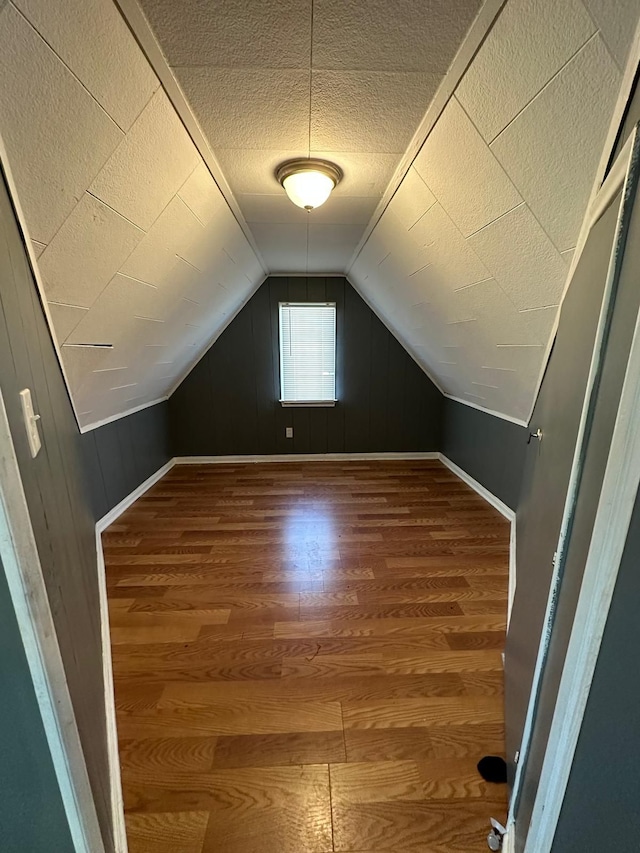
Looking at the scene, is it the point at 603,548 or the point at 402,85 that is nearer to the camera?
the point at 603,548

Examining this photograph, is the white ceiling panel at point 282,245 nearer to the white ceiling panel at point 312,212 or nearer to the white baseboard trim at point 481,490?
the white ceiling panel at point 312,212

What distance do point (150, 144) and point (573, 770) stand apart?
1.81 m

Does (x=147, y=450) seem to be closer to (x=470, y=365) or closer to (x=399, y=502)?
(x=399, y=502)

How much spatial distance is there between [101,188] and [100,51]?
0.35 m

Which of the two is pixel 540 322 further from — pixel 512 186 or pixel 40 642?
pixel 40 642

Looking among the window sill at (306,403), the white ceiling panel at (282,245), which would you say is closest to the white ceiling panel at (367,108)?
the white ceiling panel at (282,245)

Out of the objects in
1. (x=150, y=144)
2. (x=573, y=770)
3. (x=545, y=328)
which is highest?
(x=150, y=144)

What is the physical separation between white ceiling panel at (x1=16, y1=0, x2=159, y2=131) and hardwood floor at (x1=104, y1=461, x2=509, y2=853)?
187 cm

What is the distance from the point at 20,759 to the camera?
520 mm

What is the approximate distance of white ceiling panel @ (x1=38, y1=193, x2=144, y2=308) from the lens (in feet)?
3.60

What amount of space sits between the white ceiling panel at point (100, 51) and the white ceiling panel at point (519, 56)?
85cm

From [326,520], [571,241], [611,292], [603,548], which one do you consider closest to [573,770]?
[603,548]

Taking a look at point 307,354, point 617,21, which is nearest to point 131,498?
point 307,354

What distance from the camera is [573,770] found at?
0.59 meters
